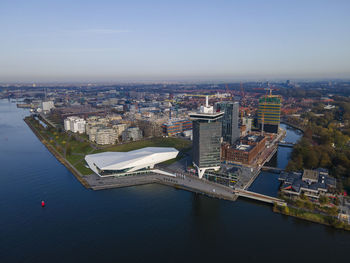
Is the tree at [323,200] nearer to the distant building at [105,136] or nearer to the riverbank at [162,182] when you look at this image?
the riverbank at [162,182]

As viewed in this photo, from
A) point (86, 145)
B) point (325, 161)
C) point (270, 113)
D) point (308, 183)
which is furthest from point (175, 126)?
point (308, 183)

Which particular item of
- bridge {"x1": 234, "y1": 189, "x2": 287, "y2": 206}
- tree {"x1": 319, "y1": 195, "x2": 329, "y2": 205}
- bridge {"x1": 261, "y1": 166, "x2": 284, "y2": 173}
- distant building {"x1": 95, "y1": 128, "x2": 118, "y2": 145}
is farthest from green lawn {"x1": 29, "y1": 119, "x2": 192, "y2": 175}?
tree {"x1": 319, "y1": 195, "x2": 329, "y2": 205}

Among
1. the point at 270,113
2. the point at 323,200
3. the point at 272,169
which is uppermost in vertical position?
the point at 270,113

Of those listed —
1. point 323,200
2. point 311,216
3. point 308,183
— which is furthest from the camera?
point 308,183

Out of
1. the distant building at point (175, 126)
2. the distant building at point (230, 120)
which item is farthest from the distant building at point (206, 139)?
the distant building at point (175, 126)

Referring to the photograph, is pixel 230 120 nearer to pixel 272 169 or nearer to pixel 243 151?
pixel 243 151

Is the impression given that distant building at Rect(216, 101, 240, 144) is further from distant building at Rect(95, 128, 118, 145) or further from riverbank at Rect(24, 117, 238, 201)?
distant building at Rect(95, 128, 118, 145)
